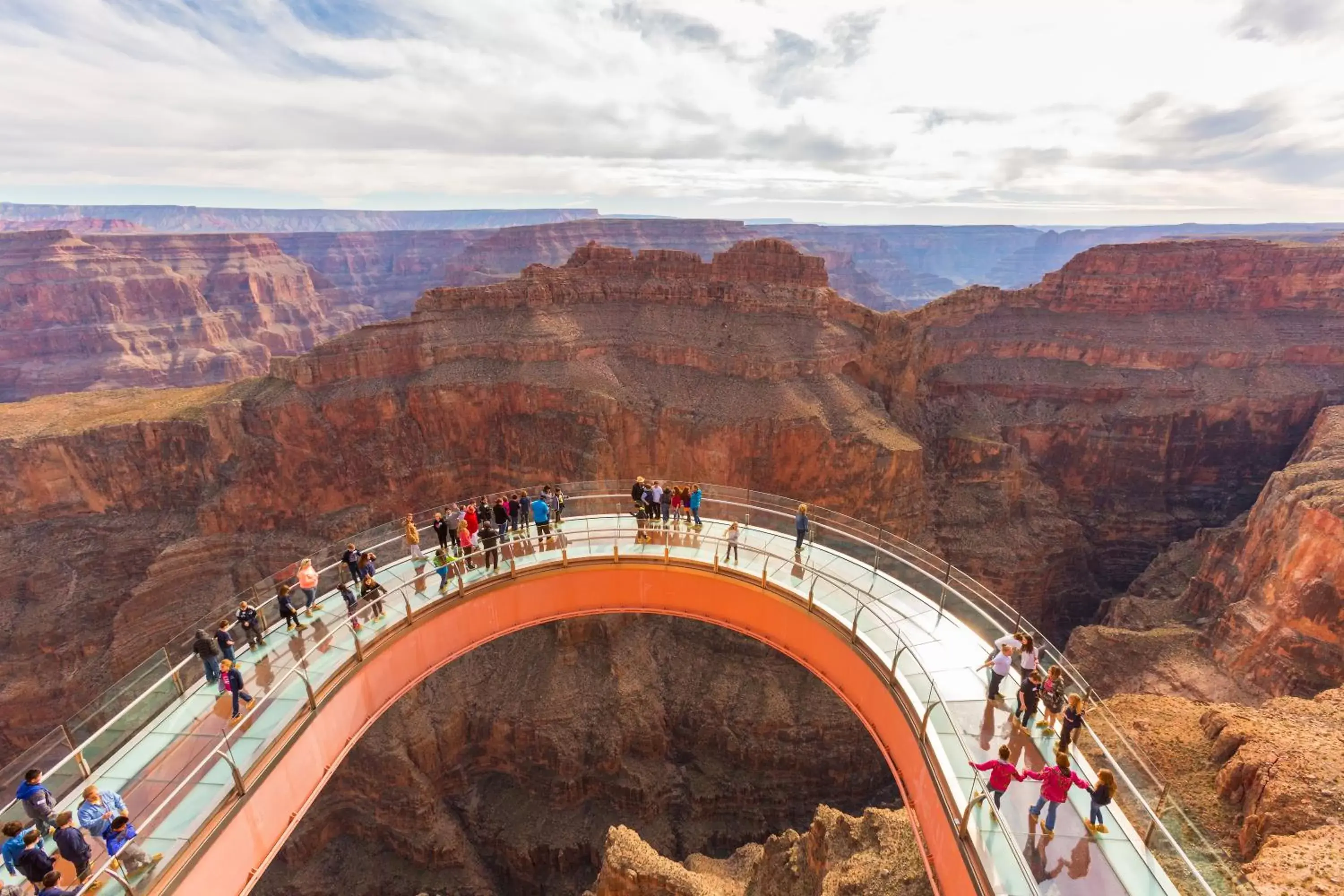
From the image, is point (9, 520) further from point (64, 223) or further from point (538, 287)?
point (64, 223)

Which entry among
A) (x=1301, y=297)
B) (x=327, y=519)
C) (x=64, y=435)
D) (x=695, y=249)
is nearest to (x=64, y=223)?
(x=695, y=249)

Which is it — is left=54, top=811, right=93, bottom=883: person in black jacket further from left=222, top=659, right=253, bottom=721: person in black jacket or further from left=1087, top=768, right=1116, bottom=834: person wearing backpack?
left=1087, top=768, right=1116, bottom=834: person wearing backpack

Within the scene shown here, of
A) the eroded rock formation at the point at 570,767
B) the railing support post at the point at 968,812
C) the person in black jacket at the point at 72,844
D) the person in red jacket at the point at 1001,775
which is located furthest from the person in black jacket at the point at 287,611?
the eroded rock formation at the point at 570,767

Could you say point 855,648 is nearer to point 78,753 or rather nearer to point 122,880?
point 122,880

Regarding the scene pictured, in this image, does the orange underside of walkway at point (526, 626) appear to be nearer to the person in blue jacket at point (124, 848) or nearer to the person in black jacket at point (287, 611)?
the person in blue jacket at point (124, 848)

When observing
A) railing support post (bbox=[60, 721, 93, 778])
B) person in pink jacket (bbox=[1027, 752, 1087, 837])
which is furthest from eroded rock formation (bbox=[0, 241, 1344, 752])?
person in pink jacket (bbox=[1027, 752, 1087, 837])

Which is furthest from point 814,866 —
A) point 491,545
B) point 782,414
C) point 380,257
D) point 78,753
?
point 380,257
